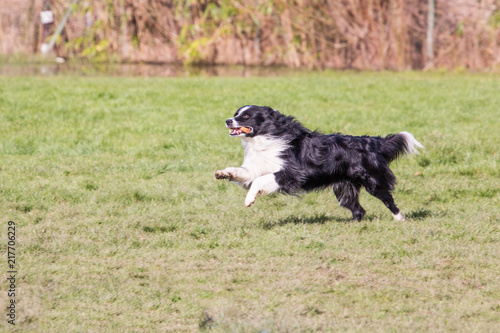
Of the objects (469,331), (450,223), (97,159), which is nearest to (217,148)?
(97,159)

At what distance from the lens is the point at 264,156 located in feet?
19.9

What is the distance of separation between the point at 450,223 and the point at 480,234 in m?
0.36

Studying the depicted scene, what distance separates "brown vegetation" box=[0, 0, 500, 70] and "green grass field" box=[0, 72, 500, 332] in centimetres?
616

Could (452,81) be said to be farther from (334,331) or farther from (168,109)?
(334,331)

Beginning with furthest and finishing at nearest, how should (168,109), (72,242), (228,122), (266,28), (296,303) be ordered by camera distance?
(266,28), (168,109), (228,122), (72,242), (296,303)

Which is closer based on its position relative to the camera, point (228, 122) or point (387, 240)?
point (387, 240)

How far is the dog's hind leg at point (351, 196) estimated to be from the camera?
20.9 feet

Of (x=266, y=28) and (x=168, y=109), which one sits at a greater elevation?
(x=266, y=28)

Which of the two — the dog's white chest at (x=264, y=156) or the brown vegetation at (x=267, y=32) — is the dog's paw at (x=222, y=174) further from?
the brown vegetation at (x=267, y=32)

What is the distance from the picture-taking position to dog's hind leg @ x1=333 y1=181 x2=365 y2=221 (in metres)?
6.37

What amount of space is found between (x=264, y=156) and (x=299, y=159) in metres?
0.32

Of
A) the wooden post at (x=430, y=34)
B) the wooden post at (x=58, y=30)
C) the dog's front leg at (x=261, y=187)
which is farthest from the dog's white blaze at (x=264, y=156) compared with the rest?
the wooden post at (x=430, y=34)

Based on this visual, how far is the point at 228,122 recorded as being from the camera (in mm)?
6125

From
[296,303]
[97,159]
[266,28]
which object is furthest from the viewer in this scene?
[266,28]
